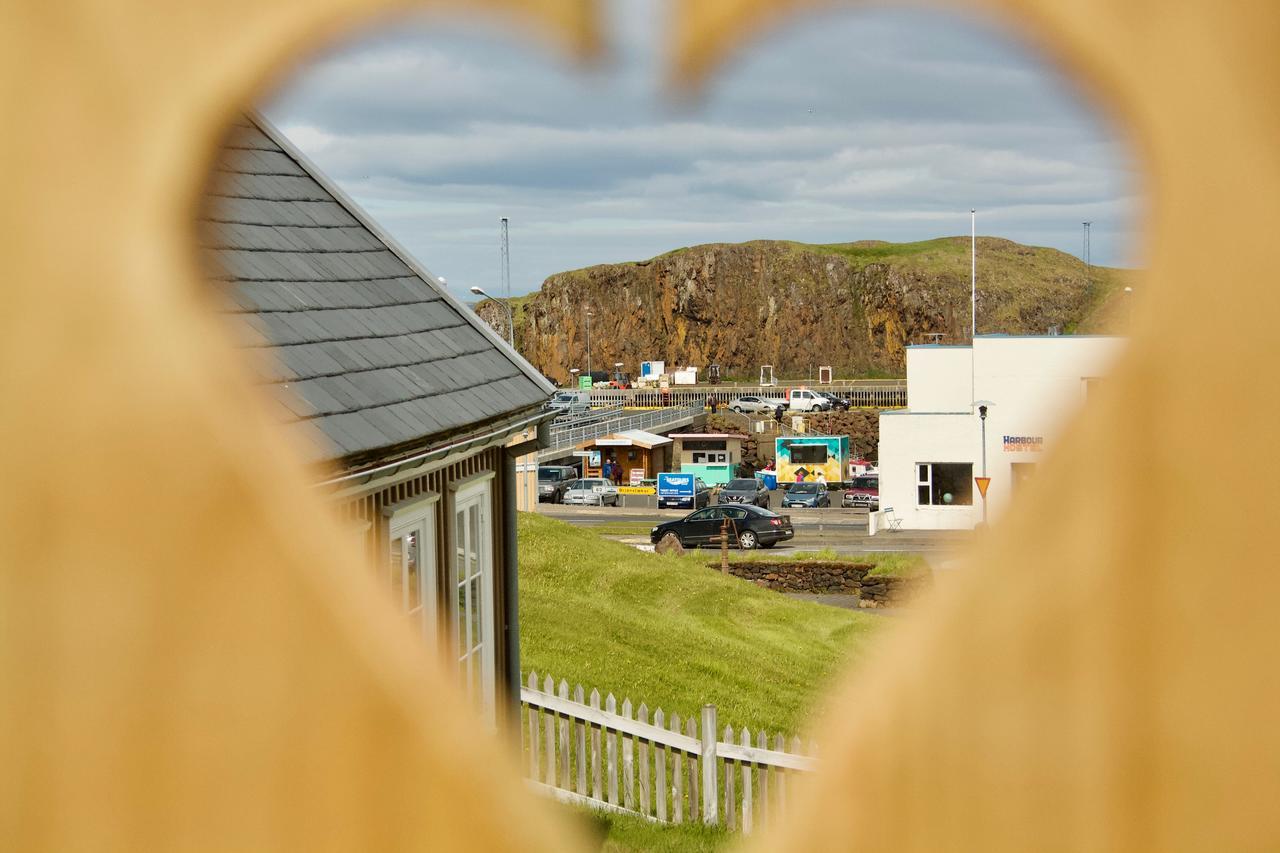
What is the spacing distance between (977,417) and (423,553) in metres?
2.64

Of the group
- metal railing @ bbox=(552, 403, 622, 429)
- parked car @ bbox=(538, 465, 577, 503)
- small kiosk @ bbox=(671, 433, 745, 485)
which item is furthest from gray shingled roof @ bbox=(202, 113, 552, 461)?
metal railing @ bbox=(552, 403, 622, 429)

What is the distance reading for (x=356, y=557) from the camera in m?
0.54

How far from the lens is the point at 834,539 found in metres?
27.1

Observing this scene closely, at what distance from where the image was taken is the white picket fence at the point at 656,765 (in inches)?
259

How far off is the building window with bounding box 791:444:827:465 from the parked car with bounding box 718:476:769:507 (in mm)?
4403

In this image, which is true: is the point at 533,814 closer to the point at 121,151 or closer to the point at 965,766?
the point at 965,766

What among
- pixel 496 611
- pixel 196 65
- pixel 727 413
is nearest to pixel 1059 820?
pixel 196 65

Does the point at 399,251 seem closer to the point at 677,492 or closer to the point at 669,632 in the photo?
the point at 669,632

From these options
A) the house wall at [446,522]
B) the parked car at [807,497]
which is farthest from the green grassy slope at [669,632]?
the parked car at [807,497]

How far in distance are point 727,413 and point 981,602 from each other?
56950 millimetres

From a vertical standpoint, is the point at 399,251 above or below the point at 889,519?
above

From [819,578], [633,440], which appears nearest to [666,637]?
[819,578]

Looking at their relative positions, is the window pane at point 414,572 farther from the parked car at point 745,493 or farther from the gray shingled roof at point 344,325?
the parked car at point 745,493

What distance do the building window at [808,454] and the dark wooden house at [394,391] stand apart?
3292 centimetres
